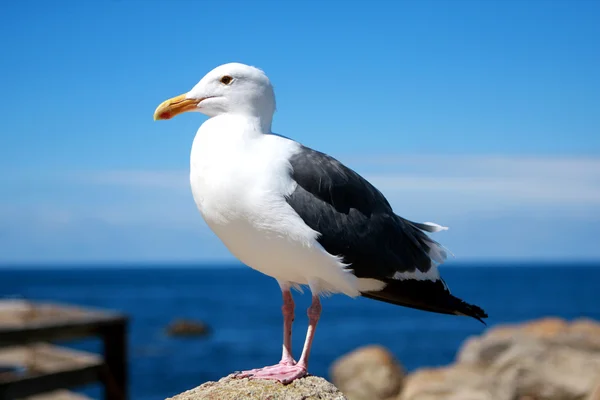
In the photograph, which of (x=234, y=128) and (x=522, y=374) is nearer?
(x=234, y=128)

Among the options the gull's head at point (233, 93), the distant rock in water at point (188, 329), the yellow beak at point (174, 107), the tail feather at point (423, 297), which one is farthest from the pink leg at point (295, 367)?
the distant rock in water at point (188, 329)

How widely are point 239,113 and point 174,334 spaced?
50.4 metres

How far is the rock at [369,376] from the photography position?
1462 centimetres

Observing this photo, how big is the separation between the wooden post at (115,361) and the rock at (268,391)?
19.9 feet

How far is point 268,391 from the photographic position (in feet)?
14.5

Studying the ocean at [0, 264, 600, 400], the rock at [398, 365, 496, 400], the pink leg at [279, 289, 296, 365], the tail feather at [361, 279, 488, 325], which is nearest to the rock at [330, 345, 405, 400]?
the rock at [398, 365, 496, 400]

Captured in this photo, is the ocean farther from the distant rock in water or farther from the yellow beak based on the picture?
the yellow beak

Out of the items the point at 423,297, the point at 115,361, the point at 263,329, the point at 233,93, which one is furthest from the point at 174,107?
the point at 263,329

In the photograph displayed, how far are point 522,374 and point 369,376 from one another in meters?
3.75

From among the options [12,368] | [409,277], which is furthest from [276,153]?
[12,368]

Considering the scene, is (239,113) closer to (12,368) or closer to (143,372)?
(12,368)

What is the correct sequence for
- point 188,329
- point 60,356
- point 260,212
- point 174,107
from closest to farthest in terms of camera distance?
point 260,212 < point 174,107 < point 60,356 < point 188,329

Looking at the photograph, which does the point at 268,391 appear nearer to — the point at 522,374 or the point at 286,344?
the point at 286,344

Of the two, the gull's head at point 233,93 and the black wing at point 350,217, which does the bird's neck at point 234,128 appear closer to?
the gull's head at point 233,93
